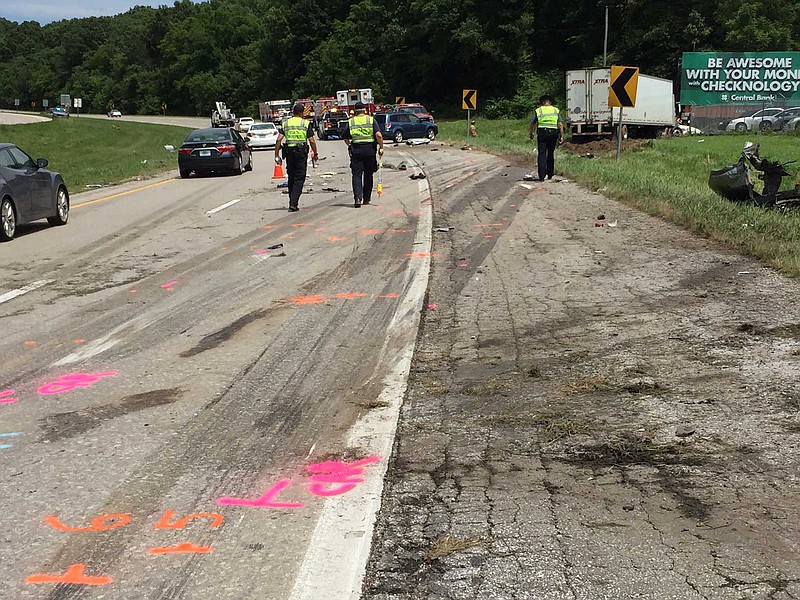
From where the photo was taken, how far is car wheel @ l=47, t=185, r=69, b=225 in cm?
1560

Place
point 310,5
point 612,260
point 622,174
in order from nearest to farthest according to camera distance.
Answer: point 612,260 → point 622,174 → point 310,5

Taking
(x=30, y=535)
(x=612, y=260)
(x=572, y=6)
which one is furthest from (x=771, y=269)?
(x=572, y=6)

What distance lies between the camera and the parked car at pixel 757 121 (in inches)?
1759

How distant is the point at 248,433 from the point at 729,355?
339 centimetres

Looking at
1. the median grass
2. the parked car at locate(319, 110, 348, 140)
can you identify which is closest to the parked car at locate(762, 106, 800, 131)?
the median grass

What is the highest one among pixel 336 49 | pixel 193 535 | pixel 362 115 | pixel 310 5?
pixel 310 5

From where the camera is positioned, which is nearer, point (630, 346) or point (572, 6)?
point (630, 346)

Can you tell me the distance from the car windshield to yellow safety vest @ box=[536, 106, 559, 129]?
11.3m

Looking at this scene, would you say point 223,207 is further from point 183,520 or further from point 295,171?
point 183,520

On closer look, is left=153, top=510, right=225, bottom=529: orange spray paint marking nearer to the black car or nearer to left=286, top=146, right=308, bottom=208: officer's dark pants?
left=286, top=146, right=308, bottom=208: officer's dark pants

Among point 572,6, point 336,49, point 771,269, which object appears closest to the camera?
point 771,269

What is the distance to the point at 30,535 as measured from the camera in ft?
12.7

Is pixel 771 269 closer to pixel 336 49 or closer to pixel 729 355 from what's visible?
pixel 729 355

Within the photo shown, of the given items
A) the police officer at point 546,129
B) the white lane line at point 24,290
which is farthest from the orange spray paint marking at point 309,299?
the police officer at point 546,129
